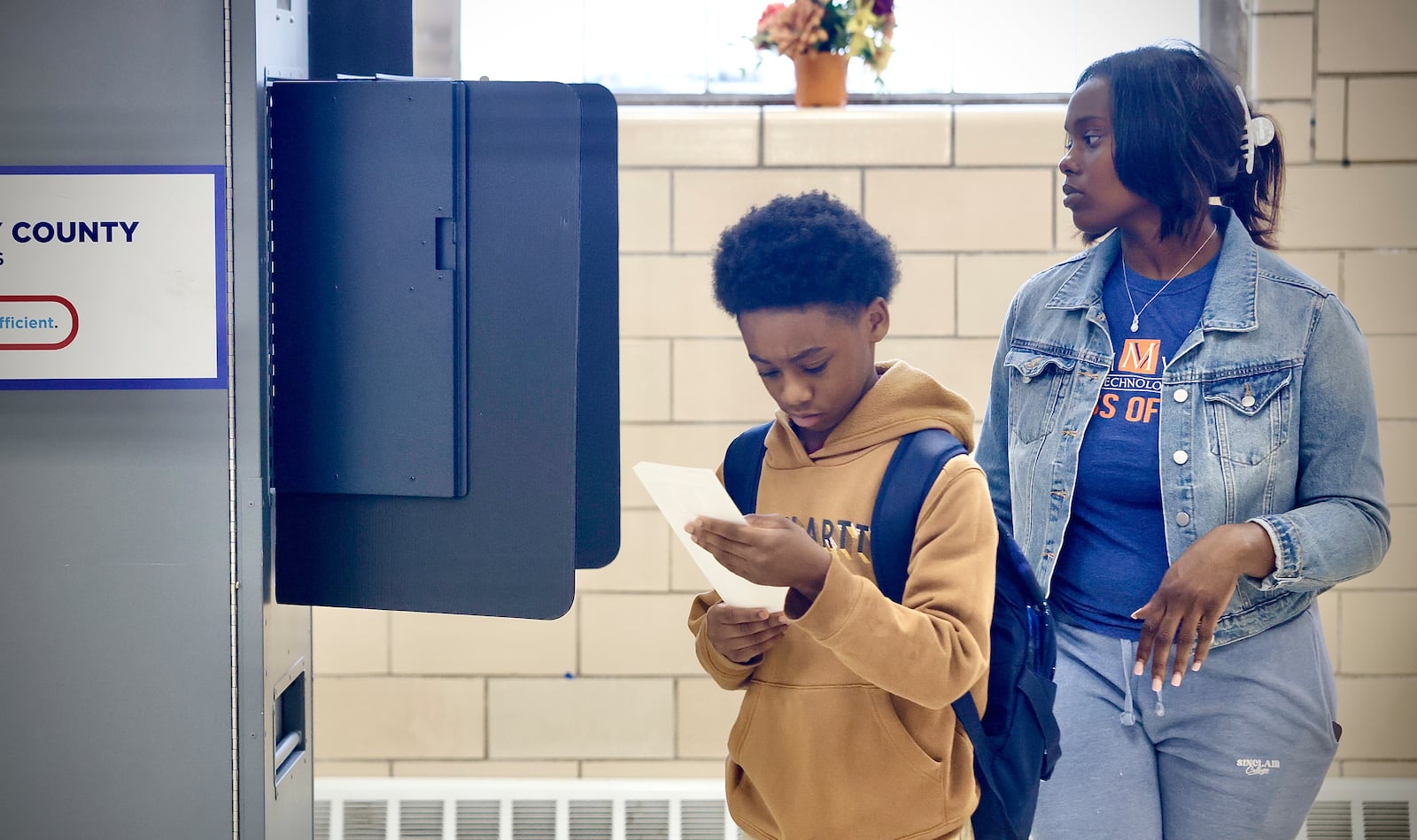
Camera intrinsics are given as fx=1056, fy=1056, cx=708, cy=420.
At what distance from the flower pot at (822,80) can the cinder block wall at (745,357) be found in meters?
0.05

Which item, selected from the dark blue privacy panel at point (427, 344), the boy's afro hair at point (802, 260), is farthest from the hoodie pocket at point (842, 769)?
the boy's afro hair at point (802, 260)

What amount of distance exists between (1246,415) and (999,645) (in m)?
0.45

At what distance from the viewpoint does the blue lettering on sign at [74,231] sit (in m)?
1.15

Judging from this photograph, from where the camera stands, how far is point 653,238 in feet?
7.66

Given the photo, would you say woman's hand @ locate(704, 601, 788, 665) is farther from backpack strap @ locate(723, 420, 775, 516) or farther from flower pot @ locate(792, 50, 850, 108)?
flower pot @ locate(792, 50, 850, 108)

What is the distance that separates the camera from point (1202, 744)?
1.33m

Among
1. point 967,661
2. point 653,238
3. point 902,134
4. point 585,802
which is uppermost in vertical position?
point 902,134

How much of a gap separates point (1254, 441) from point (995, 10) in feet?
4.72

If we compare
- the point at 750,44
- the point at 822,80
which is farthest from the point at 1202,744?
the point at 750,44

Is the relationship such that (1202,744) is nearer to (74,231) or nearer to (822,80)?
(74,231)

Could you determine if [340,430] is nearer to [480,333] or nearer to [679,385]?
[480,333]

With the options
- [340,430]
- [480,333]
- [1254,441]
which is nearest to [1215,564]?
[1254,441]

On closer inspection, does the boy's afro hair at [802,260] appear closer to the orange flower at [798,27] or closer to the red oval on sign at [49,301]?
the red oval on sign at [49,301]

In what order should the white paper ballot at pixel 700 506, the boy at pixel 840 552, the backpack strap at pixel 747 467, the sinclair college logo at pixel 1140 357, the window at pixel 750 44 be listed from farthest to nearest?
the window at pixel 750 44 → the sinclair college logo at pixel 1140 357 → the backpack strap at pixel 747 467 → the boy at pixel 840 552 → the white paper ballot at pixel 700 506
